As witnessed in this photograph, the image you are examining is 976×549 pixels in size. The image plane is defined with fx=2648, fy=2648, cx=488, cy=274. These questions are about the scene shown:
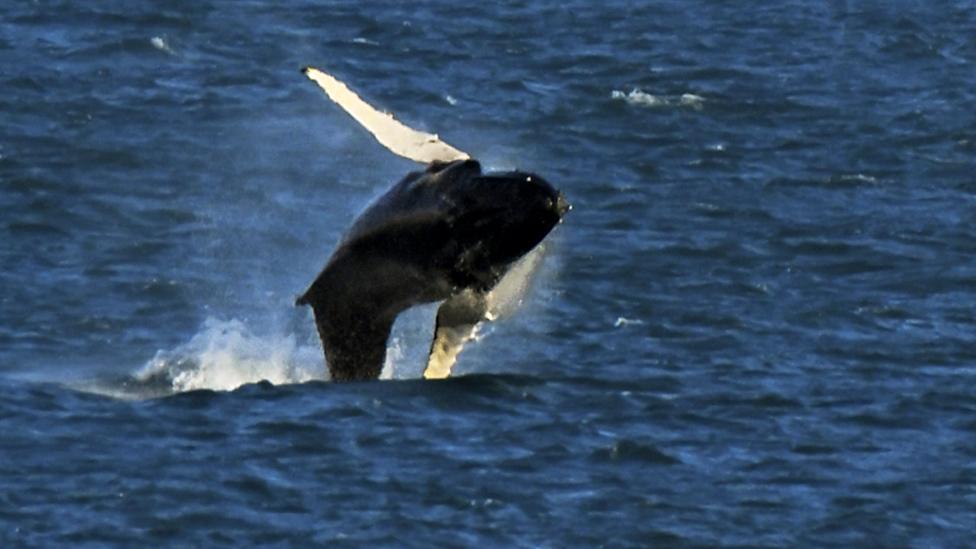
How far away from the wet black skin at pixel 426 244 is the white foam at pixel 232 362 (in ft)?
11.8

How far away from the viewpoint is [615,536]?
26.3 m

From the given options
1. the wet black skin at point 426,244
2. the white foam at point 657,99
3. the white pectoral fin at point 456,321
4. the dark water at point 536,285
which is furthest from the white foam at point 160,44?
the white pectoral fin at point 456,321

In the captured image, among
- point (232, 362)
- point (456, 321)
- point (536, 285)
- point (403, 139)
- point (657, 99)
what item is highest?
point (403, 139)

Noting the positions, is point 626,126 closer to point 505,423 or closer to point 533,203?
point 505,423

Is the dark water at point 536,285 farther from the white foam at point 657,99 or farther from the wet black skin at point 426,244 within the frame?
the wet black skin at point 426,244

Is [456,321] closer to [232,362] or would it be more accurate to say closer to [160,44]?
[232,362]

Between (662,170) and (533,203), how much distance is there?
20.0 metres

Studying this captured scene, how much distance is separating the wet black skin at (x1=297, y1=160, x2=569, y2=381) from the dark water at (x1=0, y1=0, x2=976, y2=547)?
1.78m

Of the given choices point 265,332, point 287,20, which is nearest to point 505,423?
point 265,332

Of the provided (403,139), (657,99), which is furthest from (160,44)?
(403,139)

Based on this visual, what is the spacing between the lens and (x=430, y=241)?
2609 cm

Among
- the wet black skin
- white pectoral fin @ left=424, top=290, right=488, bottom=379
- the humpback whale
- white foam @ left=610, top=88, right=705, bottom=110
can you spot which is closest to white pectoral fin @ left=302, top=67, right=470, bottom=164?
the humpback whale

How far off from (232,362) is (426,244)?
649 centimetres

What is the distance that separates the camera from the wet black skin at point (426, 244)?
25297 millimetres
